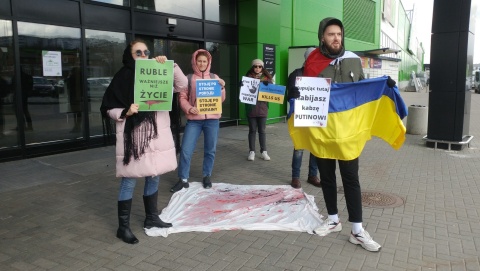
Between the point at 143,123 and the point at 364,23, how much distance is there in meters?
21.7

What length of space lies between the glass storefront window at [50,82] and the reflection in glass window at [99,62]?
0.28m

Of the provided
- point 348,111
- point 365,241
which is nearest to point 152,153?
point 348,111

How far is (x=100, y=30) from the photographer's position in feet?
28.2

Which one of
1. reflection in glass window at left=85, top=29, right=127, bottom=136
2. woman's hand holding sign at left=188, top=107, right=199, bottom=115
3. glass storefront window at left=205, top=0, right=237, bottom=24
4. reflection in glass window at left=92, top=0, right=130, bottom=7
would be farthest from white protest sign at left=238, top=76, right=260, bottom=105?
glass storefront window at left=205, top=0, right=237, bottom=24

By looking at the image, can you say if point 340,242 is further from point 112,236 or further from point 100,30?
point 100,30

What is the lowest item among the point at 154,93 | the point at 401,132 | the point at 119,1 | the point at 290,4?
the point at 401,132

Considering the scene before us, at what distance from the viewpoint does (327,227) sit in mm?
4109

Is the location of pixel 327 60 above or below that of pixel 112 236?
above

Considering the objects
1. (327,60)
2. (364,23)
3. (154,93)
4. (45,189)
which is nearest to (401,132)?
(327,60)

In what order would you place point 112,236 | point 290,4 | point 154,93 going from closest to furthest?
point 154,93 < point 112,236 < point 290,4

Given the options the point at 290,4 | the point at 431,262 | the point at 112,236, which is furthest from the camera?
the point at 290,4

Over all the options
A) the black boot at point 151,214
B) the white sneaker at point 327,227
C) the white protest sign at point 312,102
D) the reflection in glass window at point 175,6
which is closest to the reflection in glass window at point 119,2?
the reflection in glass window at point 175,6

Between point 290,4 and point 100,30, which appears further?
point 290,4

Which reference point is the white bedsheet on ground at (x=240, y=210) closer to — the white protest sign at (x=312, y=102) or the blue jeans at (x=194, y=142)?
the blue jeans at (x=194, y=142)
